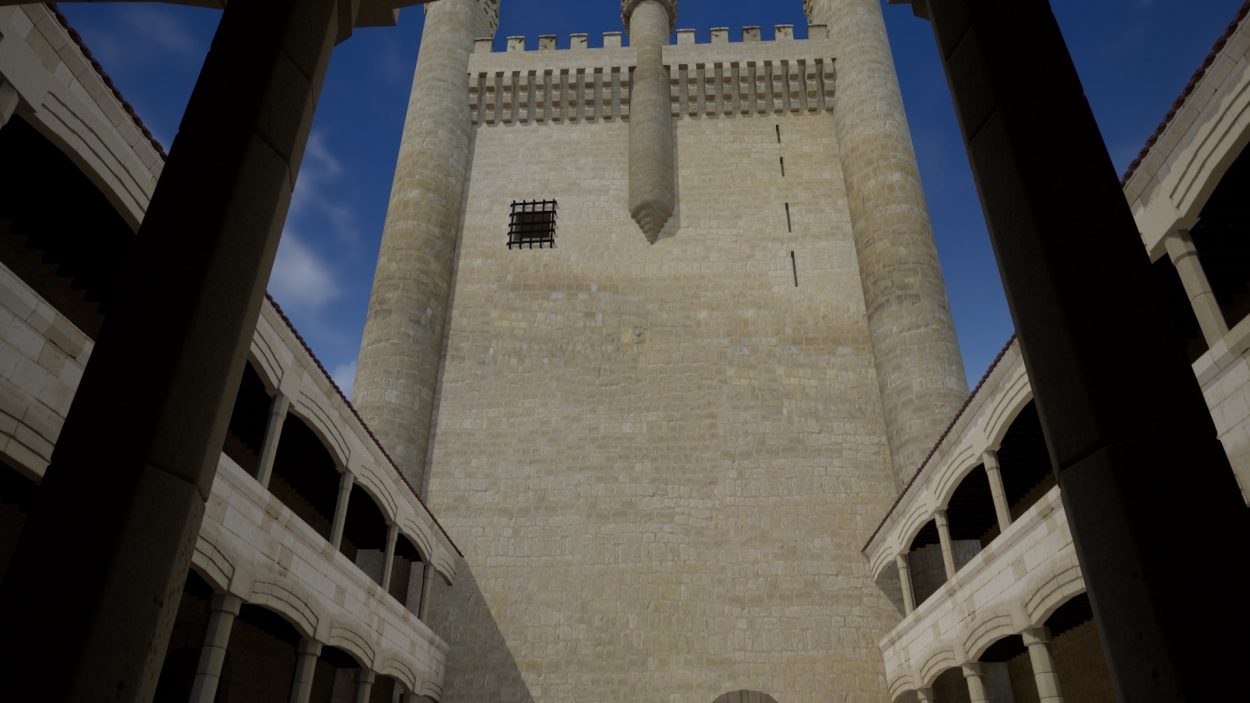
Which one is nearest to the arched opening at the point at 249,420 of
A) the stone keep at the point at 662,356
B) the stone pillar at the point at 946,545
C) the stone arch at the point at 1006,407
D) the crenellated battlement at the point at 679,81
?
the stone keep at the point at 662,356

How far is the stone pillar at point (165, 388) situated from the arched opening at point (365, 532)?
10851mm

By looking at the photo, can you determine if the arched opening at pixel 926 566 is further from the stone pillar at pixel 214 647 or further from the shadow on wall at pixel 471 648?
the stone pillar at pixel 214 647

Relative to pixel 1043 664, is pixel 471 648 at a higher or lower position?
higher

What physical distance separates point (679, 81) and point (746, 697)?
56.8ft

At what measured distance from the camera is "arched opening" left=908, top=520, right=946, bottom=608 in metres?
16.4

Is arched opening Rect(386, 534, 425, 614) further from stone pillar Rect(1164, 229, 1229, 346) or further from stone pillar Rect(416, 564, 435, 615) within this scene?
stone pillar Rect(1164, 229, 1229, 346)

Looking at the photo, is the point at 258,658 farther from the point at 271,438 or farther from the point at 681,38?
the point at 681,38

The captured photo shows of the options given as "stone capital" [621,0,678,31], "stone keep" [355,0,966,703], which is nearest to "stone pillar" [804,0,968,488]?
"stone keep" [355,0,966,703]

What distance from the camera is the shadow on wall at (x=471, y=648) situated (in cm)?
1639

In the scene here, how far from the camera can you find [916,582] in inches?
667

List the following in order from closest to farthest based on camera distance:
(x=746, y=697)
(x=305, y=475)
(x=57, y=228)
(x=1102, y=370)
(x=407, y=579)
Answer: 1. (x=1102, y=370)
2. (x=57, y=228)
3. (x=305, y=475)
4. (x=746, y=697)
5. (x=407, y=579)

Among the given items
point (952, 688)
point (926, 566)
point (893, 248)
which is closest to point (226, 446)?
Answer: point (926, 566)

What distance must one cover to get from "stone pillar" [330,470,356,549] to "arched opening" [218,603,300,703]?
4.79 ft

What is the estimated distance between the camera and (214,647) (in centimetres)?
895
